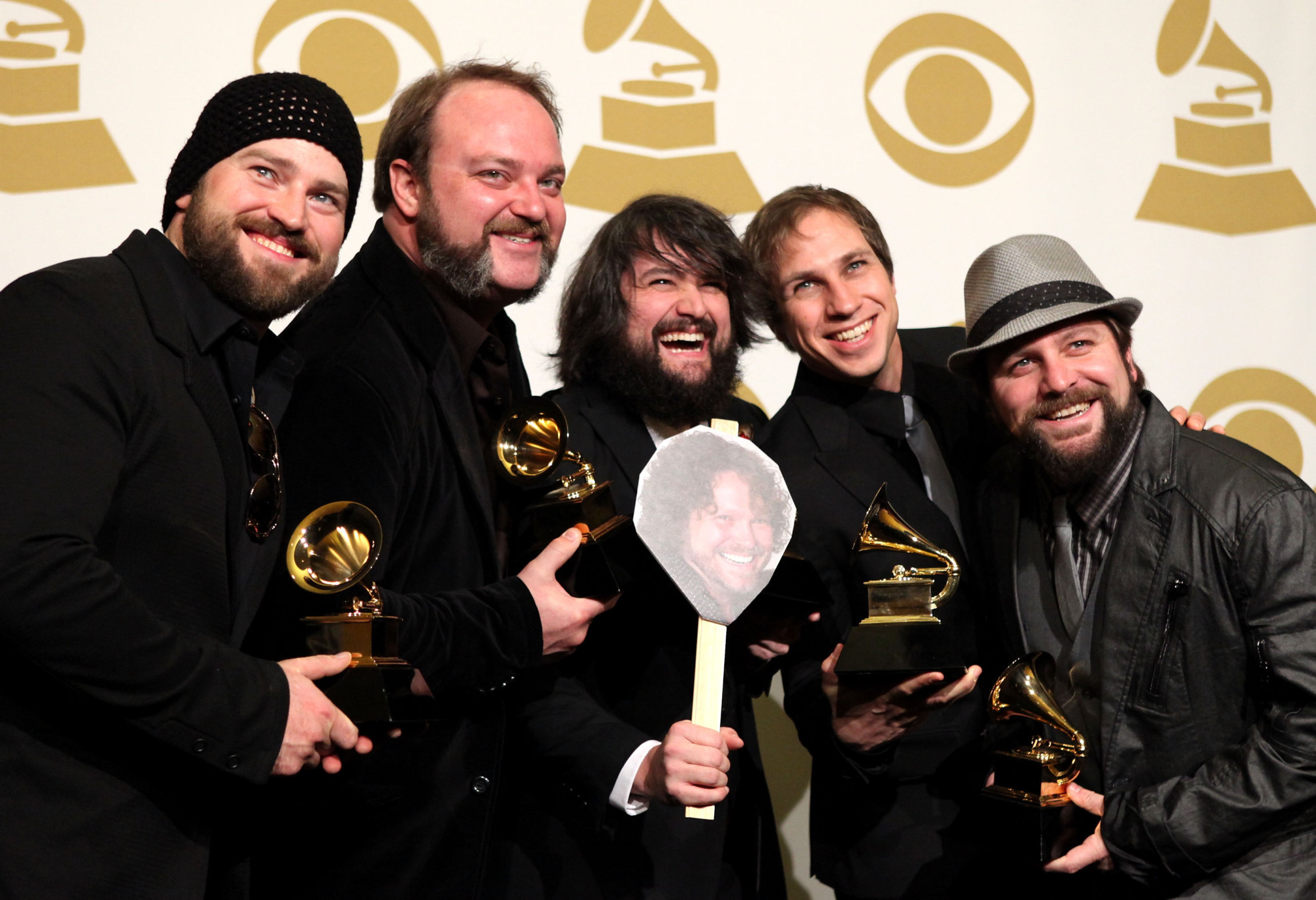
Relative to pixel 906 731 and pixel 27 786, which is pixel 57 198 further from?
pixel 906 731

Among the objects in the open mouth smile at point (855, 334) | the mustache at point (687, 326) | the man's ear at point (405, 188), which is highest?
the man's ear at point (405, 188)

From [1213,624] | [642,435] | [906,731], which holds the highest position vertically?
[642,435]

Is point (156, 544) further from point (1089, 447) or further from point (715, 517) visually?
point (1089, 447)

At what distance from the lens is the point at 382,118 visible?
4086 mm

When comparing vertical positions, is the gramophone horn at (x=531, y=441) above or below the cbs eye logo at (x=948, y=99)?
below

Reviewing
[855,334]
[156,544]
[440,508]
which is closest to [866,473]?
[855,334]

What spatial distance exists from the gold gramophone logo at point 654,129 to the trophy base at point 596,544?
2102 mm

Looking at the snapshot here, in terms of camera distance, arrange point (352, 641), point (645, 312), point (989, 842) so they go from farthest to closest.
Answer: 1. point (645, 312)
2. point (989, 842)
3. point (352, 641)

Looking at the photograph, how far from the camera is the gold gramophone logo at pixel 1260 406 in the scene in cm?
467

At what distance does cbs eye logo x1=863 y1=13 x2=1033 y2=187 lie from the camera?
4.48 metres

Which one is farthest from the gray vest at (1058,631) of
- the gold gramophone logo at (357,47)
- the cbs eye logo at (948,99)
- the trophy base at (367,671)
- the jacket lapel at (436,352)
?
the gold gramophone logo at (357,47)

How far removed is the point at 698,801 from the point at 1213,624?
111cm

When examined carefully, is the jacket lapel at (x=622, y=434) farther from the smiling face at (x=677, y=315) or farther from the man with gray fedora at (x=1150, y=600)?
the man with gray fedora at (x=1150, y=600)

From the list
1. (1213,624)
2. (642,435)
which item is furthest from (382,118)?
(1213,624)
